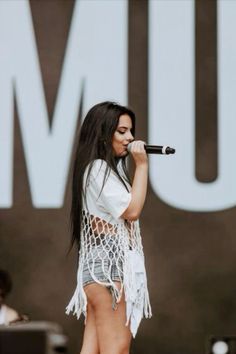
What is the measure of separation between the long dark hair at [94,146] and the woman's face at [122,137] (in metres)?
0.02

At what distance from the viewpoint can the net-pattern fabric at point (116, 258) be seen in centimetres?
314

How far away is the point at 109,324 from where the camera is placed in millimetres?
3111

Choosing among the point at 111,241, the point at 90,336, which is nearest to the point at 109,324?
the point at 90,336

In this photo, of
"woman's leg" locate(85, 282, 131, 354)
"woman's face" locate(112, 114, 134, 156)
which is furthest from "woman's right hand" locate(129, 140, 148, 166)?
"woman's leg" locate(85, 282, 131, 354)

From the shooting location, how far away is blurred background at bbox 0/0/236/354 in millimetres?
4930

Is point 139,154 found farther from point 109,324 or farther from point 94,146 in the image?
point 109,324

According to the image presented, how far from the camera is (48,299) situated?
5.02m

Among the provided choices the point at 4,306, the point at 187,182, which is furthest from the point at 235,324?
the point at 4,306

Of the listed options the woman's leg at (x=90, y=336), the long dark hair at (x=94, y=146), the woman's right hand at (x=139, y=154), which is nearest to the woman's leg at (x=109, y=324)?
the woman's leg at (x=90, y=336)

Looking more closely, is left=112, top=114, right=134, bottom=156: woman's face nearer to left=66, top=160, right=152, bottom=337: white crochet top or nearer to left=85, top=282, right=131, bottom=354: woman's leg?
left=66, top=160, right=152, bottom=337: white crochet top

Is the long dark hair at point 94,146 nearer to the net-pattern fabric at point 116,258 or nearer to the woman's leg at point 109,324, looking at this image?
the net-pattern fabric at point 116,258

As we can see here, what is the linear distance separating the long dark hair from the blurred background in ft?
5.10

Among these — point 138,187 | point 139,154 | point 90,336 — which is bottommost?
point 90,336

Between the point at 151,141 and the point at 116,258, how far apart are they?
1792 millimetres
